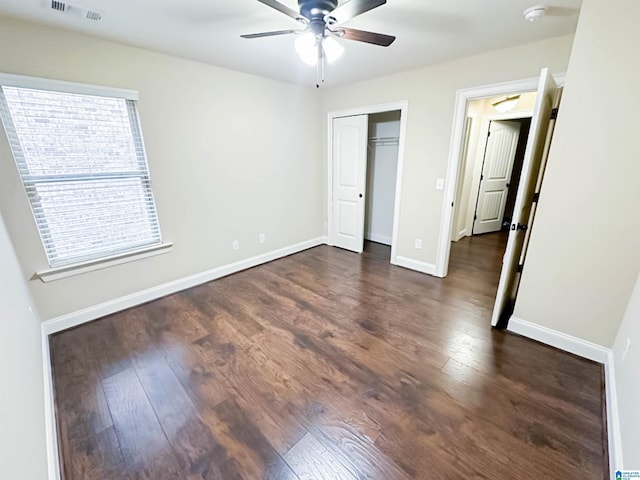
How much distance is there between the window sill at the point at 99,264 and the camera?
224cm

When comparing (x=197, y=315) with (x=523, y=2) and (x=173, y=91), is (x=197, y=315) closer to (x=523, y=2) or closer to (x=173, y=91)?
(x=173, y=91)

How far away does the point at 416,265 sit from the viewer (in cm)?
357

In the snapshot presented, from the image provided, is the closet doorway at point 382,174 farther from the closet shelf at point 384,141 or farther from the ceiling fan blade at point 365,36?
the ceiling fan blade at point 365,36

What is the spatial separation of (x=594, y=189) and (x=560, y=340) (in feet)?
3.76

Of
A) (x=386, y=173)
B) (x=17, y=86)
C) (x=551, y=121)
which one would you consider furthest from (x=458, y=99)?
(x=17, y=86)

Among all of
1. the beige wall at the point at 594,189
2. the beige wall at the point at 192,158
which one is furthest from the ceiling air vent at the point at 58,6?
the beige wall at the point at 594,189

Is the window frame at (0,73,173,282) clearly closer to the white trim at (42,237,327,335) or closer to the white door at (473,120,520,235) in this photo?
the white trim at (42,237,327,335)

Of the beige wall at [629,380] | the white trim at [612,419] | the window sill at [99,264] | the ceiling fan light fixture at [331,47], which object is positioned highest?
the ceiling fan light fixture at [331,47]

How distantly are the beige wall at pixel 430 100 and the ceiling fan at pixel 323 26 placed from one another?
1573 mm

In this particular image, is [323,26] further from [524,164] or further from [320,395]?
[320,395]

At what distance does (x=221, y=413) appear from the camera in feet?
5.25

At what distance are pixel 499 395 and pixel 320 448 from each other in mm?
1171

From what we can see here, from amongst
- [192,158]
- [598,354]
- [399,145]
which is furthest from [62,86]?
[598,354]

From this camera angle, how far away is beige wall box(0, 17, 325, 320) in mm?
2064
